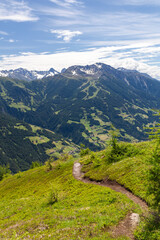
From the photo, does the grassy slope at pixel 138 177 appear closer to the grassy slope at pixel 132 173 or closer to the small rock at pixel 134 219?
the grassy slope at pixel 132 173

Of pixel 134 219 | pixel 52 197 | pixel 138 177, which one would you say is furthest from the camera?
pixel 52 197

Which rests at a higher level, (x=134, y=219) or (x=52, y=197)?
(x=134, y=219)

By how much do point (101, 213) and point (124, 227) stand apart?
4.82 meters

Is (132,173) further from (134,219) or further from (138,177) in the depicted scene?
(134,219)

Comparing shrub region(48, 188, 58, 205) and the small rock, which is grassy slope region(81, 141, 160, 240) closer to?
the small rock

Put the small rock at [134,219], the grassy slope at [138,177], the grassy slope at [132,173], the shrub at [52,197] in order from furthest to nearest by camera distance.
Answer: the shrub at [52,197]
the grassy slope at [132,173]
the small rock at [134,219]
the grassy slope at [138,177]

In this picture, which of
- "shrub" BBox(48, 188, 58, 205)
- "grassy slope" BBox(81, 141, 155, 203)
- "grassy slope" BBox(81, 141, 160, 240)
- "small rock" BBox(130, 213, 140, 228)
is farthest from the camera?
"shrub" BBox(48, 188, 58, 205)

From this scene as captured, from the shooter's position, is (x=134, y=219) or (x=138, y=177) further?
(x=138, y=177)

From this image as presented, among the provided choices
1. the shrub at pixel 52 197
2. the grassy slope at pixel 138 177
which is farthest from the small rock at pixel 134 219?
the shrub at pixel 52 197

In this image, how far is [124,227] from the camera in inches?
830

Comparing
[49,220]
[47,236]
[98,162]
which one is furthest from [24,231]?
[98,162]

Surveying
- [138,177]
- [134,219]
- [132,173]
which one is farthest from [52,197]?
[134,219]

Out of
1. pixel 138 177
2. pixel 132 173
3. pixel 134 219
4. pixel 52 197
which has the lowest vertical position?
pixel 52 197

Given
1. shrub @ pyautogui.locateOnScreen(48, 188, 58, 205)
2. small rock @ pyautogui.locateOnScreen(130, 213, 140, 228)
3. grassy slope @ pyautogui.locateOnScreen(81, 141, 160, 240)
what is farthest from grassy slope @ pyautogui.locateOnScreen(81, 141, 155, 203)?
shrub @ pyautogui.locateOnScreen(48, 188, 58, 205)
